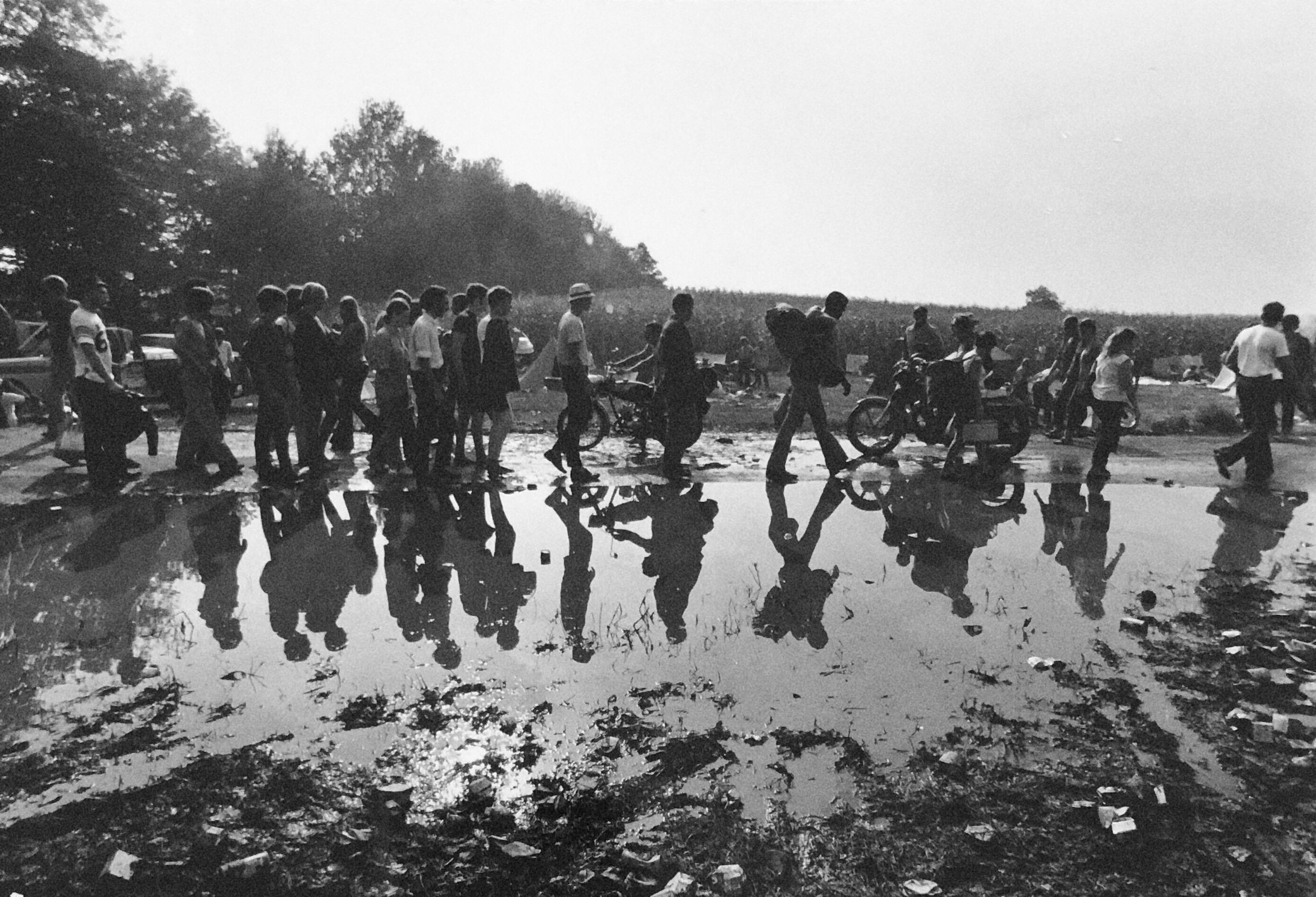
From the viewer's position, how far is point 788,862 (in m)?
3.11

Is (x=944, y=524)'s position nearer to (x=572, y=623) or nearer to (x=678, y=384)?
(x=678, y=384)

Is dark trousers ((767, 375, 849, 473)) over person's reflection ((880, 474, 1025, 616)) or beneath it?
over

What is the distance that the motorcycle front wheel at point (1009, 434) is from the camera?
1076 centimetres

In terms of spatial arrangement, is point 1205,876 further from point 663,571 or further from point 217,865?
point 663,571

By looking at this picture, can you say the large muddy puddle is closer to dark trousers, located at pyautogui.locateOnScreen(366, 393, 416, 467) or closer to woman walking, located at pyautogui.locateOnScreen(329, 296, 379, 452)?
dark trousers, located at pyautogui.locateOnScreen(366, 393, 416, 467)

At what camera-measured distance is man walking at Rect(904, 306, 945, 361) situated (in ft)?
42.7

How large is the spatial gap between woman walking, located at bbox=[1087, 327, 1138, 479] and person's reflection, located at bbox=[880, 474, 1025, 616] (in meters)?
1.21

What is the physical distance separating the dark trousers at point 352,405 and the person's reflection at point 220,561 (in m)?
2.03

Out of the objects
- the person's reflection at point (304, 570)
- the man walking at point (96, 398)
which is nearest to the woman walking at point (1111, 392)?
the person's reflection at point (304, 570)

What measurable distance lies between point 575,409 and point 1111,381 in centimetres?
596

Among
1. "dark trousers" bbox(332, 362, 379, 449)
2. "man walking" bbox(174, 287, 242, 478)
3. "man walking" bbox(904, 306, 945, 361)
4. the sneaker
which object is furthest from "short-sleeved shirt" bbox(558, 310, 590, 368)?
the sneaker

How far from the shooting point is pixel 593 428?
1247cm

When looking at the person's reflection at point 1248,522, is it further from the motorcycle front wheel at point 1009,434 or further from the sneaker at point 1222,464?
the motorcycle front wheel at point 1009,434

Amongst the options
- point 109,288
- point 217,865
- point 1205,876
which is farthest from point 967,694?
point 109,288
